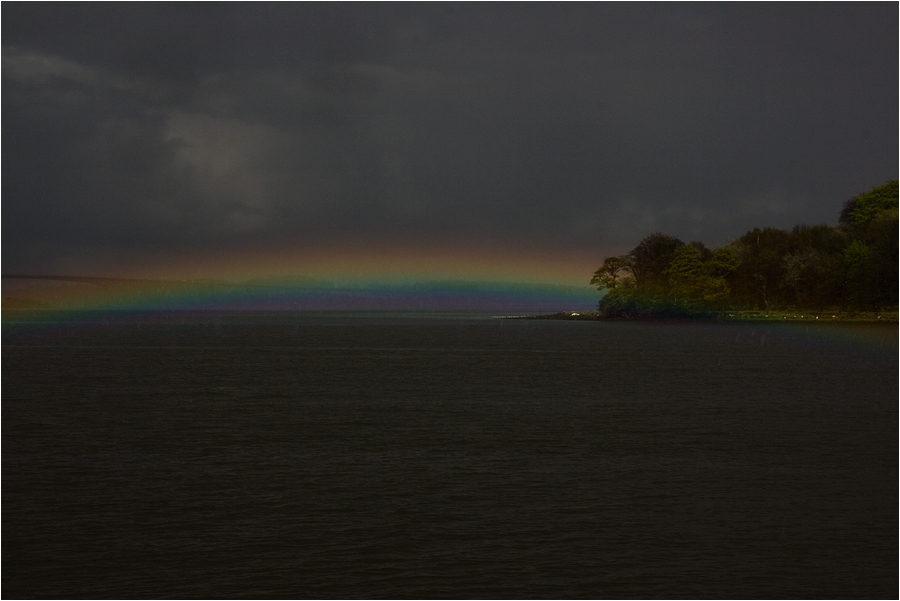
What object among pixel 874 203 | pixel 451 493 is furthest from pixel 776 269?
pixel 451 493

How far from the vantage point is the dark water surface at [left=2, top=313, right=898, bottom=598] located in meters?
14.8

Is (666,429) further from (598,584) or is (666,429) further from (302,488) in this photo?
(598,584)

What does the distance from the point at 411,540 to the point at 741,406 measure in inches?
970

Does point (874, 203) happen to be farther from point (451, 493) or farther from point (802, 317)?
point (451, 493)

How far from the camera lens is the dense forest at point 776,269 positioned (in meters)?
137

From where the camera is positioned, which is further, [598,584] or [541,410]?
[541,410]

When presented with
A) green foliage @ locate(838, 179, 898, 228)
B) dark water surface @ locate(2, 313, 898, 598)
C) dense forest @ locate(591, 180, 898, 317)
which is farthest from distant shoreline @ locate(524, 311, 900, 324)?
dark water surface @ locate(2, 313, 898, 598)

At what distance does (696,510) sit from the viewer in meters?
18.8

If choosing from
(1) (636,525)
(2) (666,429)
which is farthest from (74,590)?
(2) (666,429)

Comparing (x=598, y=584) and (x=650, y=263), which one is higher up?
(x=650, y=263)

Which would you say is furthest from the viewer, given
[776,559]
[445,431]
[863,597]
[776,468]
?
[445,431]

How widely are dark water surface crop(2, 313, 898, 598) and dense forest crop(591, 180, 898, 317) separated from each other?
10132 cm

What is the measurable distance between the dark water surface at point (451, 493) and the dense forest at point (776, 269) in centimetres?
10132

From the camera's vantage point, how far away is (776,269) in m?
160
